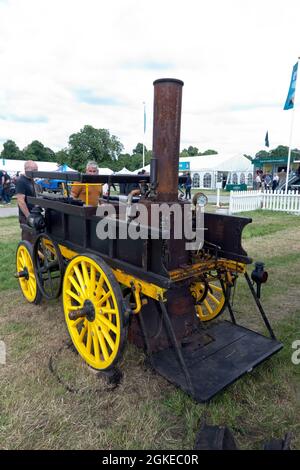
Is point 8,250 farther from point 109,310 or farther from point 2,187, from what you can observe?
point 2,187

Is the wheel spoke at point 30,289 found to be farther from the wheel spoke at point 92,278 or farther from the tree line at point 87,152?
the tree line at point 87,152

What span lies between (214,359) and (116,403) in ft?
2.71

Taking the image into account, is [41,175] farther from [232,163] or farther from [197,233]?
[232,163]

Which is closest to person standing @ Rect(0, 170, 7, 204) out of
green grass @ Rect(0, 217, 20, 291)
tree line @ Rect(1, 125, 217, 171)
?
green grass @ Rect(0, 217, 20, 291)

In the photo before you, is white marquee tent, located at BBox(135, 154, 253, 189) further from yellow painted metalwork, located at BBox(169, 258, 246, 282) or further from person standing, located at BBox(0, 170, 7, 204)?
yellow painted metalwork, located at BBox(169, 258, 246, 282)

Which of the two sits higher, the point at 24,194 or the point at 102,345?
the point at 24,194

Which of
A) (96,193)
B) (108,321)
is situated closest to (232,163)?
(96,193)

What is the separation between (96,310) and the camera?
8.18 feet

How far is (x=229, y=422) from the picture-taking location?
207 cm

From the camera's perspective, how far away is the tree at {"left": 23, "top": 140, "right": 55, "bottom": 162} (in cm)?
7124

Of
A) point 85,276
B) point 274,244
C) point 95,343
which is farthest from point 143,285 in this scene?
point 274,244

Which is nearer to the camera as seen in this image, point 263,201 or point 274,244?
point 274,244

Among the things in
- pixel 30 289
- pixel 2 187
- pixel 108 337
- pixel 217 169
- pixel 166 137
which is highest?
pixel 217 169

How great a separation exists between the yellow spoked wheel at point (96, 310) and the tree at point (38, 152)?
73.9 m
